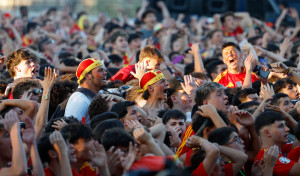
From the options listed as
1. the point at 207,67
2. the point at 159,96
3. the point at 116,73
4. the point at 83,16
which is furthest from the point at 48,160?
the point at 83,16

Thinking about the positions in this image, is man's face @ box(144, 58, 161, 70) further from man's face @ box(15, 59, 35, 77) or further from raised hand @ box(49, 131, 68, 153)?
raised hand @ box(49, 131, 68, 153)


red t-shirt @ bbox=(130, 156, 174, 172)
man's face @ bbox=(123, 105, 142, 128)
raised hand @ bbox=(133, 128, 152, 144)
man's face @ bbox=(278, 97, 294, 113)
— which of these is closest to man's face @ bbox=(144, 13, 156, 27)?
man's face @ bbox=(278, 97, 294, 113)

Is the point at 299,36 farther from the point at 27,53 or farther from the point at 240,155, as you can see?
the point at 240,155

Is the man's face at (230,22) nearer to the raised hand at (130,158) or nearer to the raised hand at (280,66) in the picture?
the raised hand at (280,66)

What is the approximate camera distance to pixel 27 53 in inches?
342

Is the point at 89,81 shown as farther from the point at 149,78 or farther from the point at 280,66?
the point at 280,66

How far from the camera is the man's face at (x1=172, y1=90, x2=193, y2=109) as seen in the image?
9086 millimetres

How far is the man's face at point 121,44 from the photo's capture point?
42.2 ft

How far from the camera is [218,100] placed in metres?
7.55

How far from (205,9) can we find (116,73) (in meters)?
10.8

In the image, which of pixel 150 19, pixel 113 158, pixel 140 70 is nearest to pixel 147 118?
pixel 140 70

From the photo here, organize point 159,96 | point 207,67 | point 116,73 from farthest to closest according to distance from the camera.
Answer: point 207,67
point 116,73
point 159,96

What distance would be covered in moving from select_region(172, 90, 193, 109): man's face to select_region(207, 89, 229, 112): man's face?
1.51m

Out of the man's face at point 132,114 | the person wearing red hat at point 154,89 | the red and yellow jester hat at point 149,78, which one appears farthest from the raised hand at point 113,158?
the red and yellow jester hat at point 149,78
